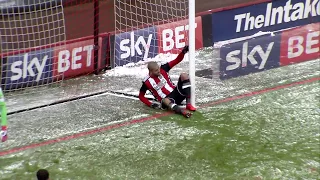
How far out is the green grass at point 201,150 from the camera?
6.70m

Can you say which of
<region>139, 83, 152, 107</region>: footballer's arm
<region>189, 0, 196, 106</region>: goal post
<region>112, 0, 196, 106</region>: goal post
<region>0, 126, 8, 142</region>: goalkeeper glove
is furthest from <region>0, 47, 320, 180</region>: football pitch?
<region>112, 0, 196, 106</region>: goal post

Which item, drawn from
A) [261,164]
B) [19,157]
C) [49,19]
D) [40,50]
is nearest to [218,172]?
[261,164]

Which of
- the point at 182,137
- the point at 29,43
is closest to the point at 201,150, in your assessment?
the point at 182,137

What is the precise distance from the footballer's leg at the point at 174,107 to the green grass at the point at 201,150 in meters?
0.08

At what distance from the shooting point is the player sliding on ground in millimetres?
8502

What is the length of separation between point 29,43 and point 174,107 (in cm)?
349

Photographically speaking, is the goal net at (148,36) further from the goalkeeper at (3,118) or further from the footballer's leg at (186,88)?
the goalkeeper at (3,118)

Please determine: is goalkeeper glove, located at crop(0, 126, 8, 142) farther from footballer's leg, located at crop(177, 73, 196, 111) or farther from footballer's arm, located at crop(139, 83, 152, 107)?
footballer's leg, located at crop(177, 73, 196, 111)

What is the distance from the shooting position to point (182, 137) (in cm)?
767

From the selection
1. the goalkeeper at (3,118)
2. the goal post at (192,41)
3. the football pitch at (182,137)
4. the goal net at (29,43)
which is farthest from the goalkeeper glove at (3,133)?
the goal post at (192,41)

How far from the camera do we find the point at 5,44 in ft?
33.4

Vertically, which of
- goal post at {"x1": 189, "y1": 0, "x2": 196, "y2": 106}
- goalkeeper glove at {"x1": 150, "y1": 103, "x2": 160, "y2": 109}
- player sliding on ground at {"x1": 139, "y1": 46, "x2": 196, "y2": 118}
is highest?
goal post at {"x1": 189, "y1": 0, "x2": 196, "y2": 106}

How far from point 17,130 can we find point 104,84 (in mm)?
2369

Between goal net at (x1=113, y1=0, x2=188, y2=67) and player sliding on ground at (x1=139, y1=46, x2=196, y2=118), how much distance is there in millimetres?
2109
